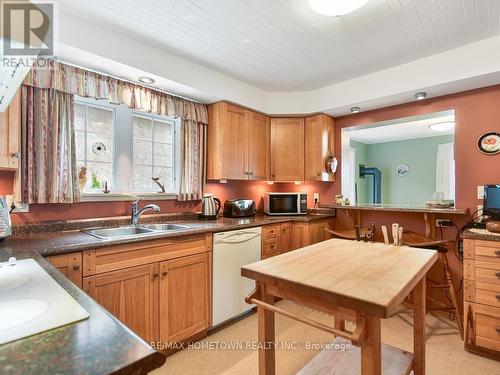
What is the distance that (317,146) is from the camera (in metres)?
3.40

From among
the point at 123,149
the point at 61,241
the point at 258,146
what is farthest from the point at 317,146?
the point at 61,241

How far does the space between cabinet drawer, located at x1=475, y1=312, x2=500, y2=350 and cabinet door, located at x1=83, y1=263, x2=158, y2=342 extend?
2.44 m

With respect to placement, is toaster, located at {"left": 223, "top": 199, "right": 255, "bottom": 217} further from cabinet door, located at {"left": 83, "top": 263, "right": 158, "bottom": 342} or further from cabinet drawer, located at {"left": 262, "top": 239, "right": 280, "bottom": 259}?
cabinet door, located at {"left": 83, "top": 263, "right": 158, "bottom": 342}

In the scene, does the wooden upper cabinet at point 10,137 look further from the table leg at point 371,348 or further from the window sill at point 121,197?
the table leg at point 371,348

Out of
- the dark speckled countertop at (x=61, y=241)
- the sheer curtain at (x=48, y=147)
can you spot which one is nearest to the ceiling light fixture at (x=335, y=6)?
the dark speckled countertop at (x=61, y=241)

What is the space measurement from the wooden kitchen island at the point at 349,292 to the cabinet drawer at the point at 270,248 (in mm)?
1095

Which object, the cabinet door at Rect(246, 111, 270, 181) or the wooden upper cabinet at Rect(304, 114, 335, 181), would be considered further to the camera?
the wooden upper cabinet at Rect(304, 114, 335, 181)

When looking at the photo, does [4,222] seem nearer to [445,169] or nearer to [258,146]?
[258,146]

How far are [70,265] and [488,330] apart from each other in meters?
2.95

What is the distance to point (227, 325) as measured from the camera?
8.25 feet

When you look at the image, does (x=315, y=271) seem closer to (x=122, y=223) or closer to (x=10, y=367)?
(x=10, y=367)

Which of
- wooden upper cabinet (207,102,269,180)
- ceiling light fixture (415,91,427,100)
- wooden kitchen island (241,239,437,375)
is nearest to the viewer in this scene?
wooden kitchen island (241,239,437,375)

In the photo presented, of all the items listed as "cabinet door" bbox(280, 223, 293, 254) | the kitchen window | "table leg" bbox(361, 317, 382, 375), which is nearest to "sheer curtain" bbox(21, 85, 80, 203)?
the kitchen window

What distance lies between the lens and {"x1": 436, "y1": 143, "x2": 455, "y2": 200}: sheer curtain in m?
5.26
